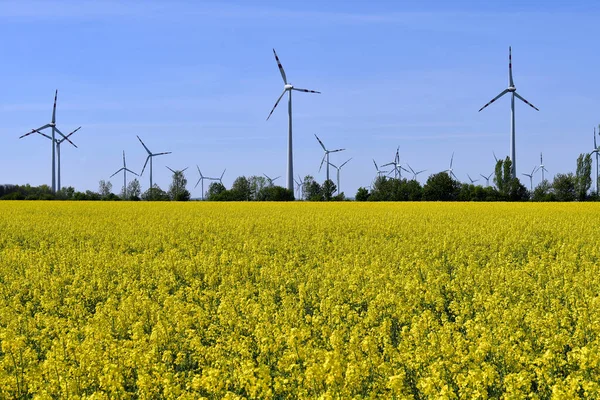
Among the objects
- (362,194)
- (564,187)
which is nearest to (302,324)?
(362,194)

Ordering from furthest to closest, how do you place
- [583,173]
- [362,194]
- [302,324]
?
[583,173]
[362,194]
[302,324]

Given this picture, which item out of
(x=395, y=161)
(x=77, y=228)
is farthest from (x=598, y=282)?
(x=395, y=161)

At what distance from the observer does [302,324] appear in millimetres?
9852

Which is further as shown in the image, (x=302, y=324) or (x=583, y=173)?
(x=583, y=173)

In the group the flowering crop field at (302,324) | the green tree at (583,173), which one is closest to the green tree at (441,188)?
the green tree at (583,173)

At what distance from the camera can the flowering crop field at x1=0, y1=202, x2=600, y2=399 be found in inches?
289

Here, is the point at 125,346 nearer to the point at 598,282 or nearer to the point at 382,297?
the point at 382,297

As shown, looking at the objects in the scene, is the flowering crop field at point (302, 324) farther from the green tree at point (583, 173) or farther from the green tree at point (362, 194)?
the green tree at point (583, 173)

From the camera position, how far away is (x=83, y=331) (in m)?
10.6

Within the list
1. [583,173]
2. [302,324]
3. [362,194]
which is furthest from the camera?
[583,173]

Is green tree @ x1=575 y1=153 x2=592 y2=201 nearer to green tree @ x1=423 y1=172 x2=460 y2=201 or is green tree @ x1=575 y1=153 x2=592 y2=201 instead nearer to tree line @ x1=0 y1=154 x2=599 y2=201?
tree line @ x1=0 y1=154 x2=599 y2=201

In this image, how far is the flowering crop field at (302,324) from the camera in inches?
289

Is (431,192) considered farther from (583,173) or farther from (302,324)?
(302,324)

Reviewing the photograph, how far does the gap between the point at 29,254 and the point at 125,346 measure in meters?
13.2
